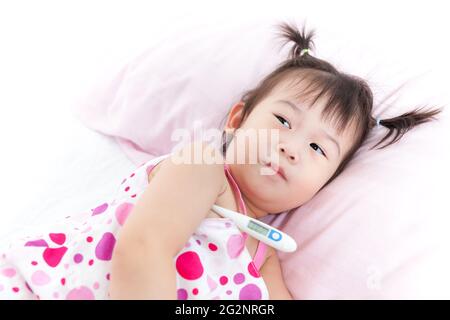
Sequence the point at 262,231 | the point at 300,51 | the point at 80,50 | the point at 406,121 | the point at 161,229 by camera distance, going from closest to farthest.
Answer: the point at 161,229 < the point at 262,231 < the point at 406,121 < the point at 300,51 < the point at 80,50

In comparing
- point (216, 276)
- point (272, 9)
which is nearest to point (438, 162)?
point (216, 276)

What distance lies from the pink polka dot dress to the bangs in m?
0.29

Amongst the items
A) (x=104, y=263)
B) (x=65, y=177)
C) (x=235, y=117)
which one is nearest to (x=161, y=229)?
(x=104, y=263)

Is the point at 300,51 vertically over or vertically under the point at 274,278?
over

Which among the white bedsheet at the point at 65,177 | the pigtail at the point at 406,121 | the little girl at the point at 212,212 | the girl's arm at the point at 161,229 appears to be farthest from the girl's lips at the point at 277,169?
the white bedsheet at the point at 65,177

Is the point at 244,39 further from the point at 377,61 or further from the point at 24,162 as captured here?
the point at 24,162

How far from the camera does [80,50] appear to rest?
1.57 meters

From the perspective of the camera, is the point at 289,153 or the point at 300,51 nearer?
the point at 289,153

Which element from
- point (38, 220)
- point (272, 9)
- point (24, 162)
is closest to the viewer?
point (38, 220)

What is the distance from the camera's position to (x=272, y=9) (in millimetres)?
1351

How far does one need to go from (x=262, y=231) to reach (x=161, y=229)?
0.20 m

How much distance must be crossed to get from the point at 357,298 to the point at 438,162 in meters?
0.31

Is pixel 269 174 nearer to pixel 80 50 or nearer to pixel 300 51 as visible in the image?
pixel 300 51

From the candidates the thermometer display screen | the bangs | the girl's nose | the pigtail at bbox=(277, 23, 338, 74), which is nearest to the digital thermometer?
the thermometer display screen
